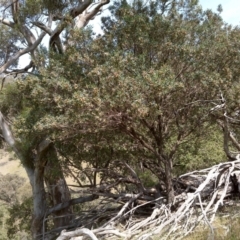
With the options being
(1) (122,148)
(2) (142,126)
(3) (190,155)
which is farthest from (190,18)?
(3) (190,155)

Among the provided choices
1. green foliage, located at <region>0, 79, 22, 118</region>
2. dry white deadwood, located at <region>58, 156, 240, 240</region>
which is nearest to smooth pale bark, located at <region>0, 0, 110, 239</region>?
green foliage, located at <region>0, 79, 22, 118</region>

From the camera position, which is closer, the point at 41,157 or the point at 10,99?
the point at 41,157

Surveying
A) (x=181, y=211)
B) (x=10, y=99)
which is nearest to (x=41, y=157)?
(x=10, y=99)

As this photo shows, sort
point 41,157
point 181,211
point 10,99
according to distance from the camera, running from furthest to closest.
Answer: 1. point 10,99
2. point 41,157
3. point 181,211

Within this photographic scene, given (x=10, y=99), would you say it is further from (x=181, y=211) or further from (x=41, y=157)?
(x=181, y=211)

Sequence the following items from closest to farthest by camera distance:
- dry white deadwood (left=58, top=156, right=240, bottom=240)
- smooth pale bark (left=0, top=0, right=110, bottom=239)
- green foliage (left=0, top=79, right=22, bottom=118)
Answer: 1. dry white deadwood (left=58, top=156, right=240, bottom=240)
2. smooth pale bark (left=0, top=0, right=110, bottom=239)
3. green foliage (left=0, top=79, right=22, bottom=118)

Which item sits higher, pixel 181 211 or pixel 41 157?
pixel 41 157

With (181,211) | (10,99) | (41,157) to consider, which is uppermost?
(10,99)

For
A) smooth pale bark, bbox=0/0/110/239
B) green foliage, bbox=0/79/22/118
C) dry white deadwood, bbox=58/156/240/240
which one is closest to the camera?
dry white deadwood, bbox=58/156/240/240

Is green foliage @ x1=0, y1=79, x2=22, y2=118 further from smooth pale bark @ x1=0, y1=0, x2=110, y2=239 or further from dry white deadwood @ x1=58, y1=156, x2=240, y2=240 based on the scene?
dry white deadwood @ x1=58, y1=156, x2=240, y2=240

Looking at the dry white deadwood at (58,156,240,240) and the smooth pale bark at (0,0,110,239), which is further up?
the smooth pale bark at (0,0,110,239)

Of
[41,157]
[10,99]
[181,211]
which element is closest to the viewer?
[181,211]

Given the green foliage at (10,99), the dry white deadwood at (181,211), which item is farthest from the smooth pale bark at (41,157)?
the dry white deadwood at (181,211)

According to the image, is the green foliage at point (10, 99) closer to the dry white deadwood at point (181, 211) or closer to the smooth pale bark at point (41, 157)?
the smooth pale bark at point (41, 157)
